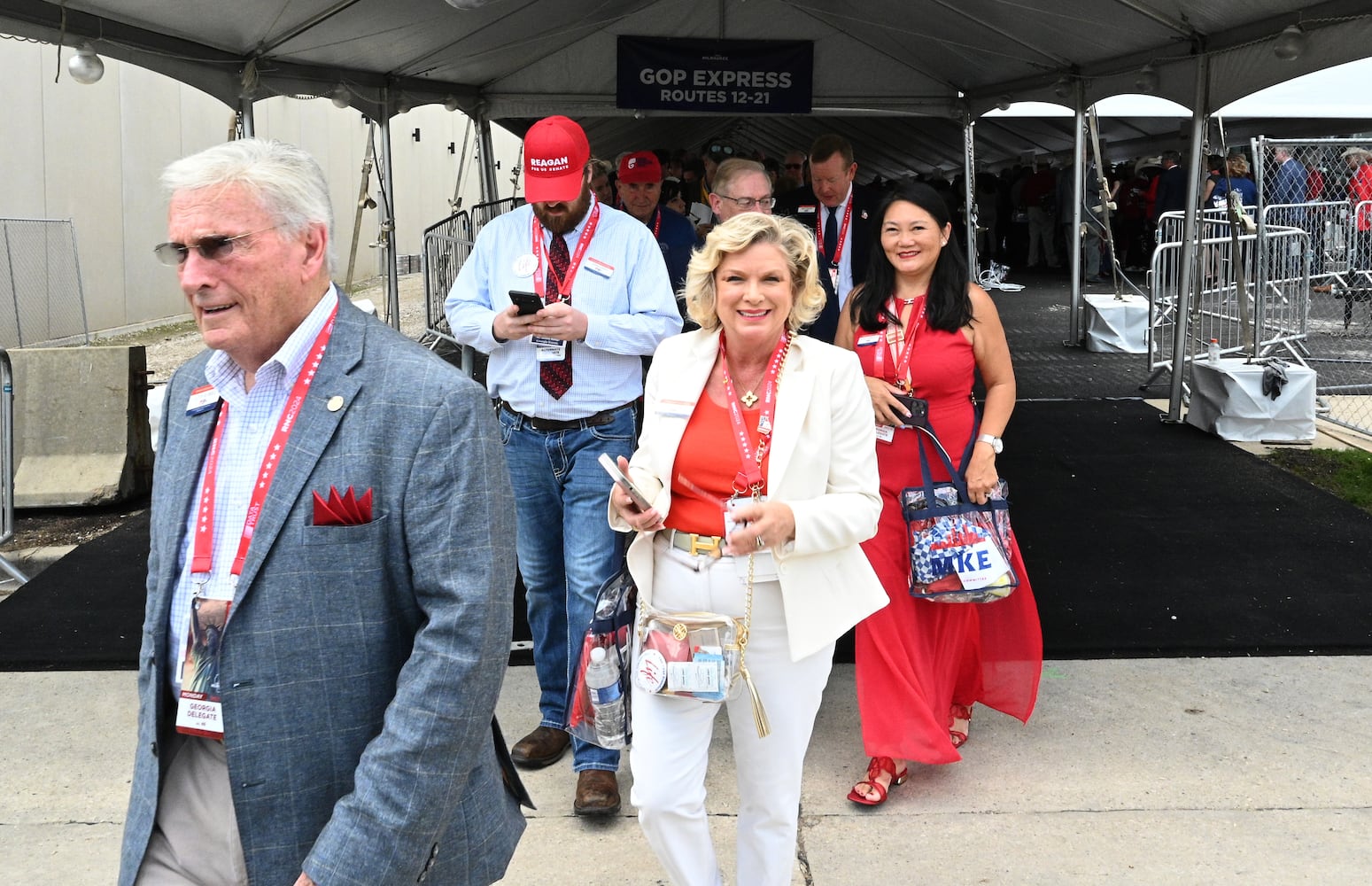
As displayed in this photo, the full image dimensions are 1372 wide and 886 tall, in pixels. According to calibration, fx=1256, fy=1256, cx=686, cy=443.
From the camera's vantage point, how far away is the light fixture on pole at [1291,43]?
6.89 metres

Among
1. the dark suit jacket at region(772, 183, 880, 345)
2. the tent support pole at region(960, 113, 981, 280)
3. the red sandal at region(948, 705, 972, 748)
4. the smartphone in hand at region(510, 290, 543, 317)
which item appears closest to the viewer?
the smartphone in hand at region(510, 290, 543, 317)

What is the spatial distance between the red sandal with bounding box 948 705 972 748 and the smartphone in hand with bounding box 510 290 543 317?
6.42ft

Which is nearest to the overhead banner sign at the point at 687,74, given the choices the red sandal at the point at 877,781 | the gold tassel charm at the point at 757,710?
the red sandal at the point at 877,781

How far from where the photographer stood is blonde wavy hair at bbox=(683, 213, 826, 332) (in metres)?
2.91

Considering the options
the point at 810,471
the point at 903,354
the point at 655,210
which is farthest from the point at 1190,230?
the point at 810,471

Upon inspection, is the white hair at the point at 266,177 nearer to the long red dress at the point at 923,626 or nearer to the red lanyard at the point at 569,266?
the red lanyard at the point at 569,266

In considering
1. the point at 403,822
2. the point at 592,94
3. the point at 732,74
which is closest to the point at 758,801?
the point at 403,822

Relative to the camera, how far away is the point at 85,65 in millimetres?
6168

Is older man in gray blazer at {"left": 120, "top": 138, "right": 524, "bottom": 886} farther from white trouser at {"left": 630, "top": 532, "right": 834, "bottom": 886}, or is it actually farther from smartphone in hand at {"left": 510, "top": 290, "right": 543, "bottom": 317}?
smartphone in hand at {"left": 510, "top": 290, "right": 543, "bottom": 317}

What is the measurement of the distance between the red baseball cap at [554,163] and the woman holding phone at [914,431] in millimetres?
1003

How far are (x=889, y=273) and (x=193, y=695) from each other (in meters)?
2.76

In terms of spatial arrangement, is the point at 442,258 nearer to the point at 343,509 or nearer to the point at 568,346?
the point at 568,346

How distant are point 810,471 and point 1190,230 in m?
6.97

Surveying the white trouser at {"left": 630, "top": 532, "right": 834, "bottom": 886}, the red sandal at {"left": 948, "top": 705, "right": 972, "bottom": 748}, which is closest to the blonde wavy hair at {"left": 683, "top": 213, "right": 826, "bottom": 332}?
the white trouser at {"left": 630, "top": 532, "right": 834, "bottom": 886}
